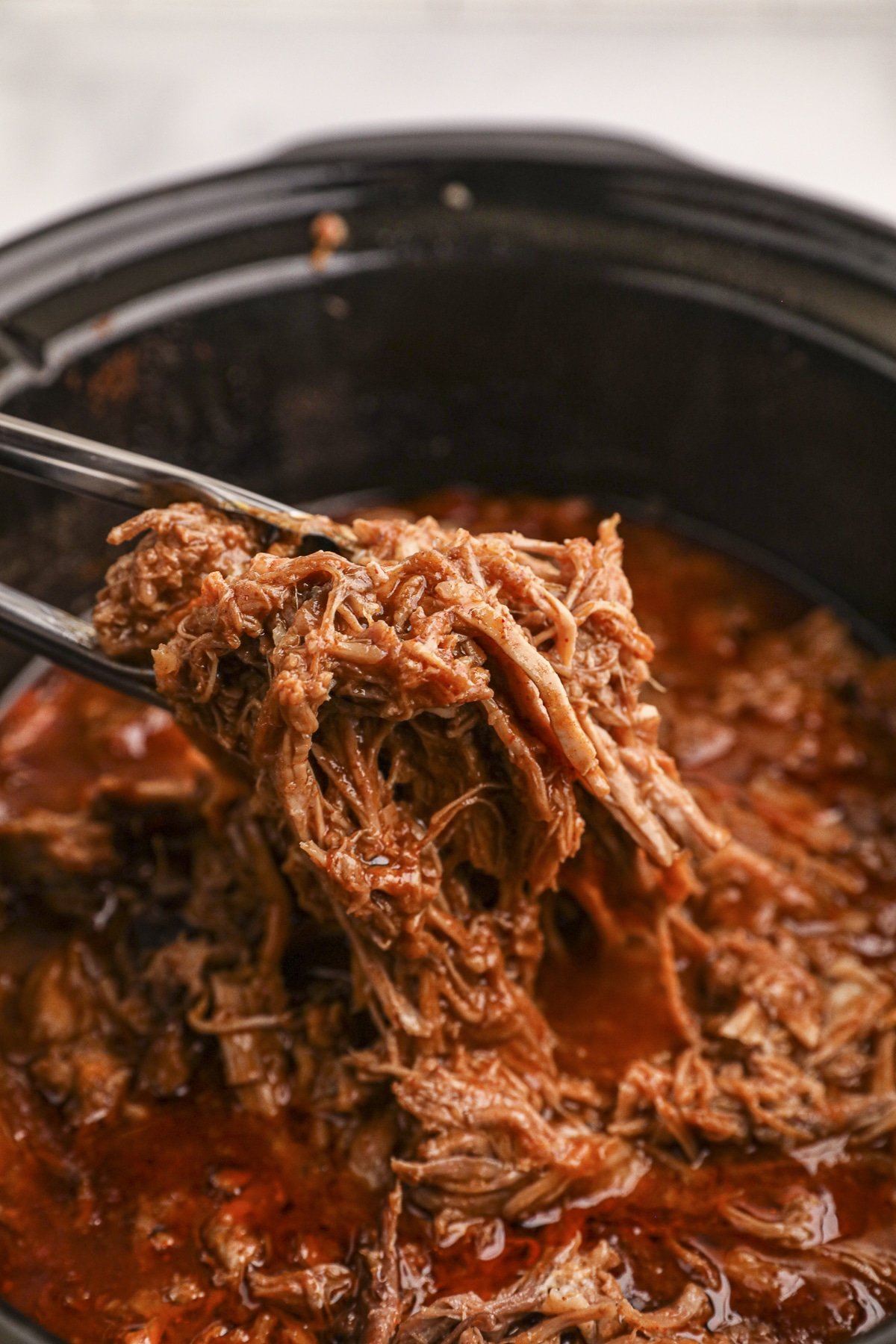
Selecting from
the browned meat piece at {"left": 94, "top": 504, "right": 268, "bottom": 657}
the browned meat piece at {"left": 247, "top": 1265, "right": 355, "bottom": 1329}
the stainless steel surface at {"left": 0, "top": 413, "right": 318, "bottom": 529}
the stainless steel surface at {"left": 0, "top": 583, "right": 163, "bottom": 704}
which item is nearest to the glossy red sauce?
the browned meat piece at {"left": 247, "top": 1265, "right": 355, "bottom": 1329}

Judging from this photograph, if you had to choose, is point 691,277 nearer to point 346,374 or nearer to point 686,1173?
point 346,374

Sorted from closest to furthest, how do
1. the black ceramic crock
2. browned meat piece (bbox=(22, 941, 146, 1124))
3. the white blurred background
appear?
browned meat piece (bbox=(22, 941, 146, 1124)) → the black ceramic crock → the white blurred background

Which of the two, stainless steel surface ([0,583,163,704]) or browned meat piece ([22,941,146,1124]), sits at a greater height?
stainless steel surface ([0,583,163,704])

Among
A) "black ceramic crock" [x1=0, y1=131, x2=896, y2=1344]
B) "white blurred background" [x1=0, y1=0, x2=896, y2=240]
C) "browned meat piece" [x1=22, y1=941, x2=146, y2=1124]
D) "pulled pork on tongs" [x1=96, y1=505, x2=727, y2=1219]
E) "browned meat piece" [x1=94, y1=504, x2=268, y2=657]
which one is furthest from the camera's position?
"white blurred background" [x1=0, y1=0, x2=896, y2=240]

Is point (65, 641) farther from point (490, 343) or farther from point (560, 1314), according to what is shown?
point (490, 343)

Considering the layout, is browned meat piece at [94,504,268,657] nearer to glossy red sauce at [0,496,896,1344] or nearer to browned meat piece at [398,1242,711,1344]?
glossy red sauce at [0,496,896,1344]

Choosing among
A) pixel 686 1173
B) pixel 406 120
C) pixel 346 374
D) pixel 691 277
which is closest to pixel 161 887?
pixel 686 1173

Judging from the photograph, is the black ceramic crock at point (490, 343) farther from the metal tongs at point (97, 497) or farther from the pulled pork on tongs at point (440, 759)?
the pulled pork on tongs at point (440, 759)
